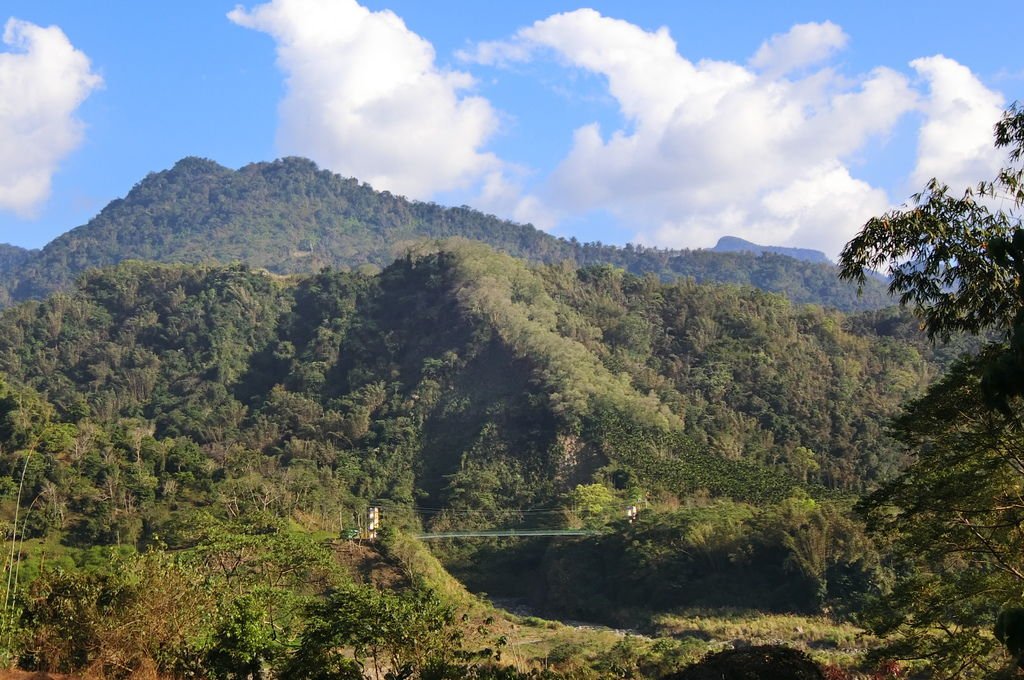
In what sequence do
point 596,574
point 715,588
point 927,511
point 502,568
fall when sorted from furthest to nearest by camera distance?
1. point 502,568
2. point 596,574
3. point 715,588
4. point 927,511

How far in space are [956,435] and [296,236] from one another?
14642 centimetres

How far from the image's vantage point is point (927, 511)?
1248cm

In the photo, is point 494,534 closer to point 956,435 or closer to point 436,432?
point 436,432

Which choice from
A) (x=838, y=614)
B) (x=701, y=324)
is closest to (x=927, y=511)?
(x=838, y=614)

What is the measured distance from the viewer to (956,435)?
11.9m

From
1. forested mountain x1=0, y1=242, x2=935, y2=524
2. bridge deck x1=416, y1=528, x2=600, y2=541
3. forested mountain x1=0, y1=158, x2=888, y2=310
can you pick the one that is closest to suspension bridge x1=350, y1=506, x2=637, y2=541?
bridge deck x1=416, y1=528, x2=600, y2=541

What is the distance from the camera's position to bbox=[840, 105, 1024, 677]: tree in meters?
10.2

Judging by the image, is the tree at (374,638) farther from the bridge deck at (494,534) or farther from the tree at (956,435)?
the bridge deck at (494,534)

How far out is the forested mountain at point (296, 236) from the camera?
134 meters

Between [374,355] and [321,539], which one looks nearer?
[321,539]

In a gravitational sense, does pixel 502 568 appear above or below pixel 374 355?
below

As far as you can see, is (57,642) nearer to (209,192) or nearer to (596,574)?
(596,574)

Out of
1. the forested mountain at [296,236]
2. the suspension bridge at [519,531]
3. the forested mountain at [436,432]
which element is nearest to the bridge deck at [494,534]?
the suspension bridge at [519,531]

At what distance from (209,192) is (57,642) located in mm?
165520
